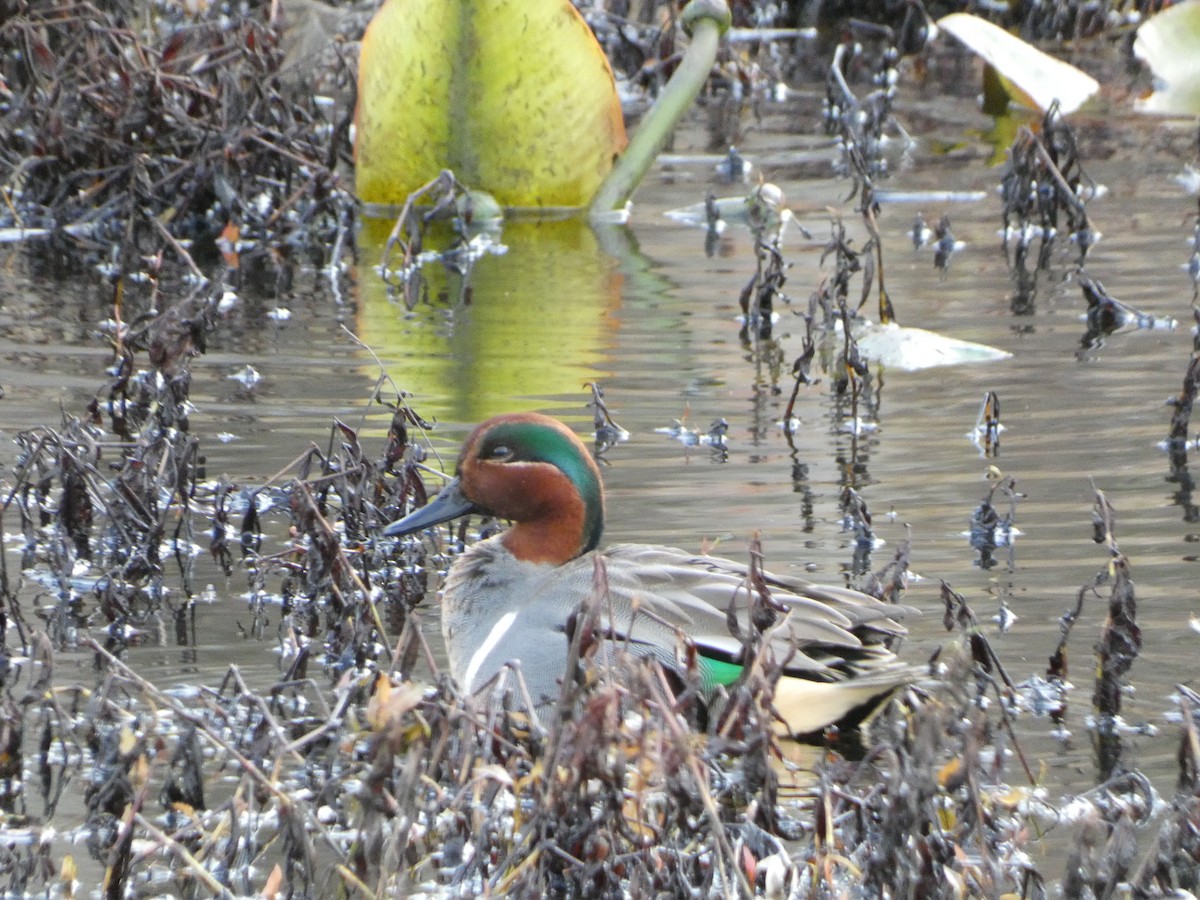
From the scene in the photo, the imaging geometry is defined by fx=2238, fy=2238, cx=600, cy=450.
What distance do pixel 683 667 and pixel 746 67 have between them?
11402 mm

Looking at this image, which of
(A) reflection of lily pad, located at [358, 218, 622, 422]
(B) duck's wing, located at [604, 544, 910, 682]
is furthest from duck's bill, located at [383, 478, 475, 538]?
(A) reflection of lily pad, located at [358, 218, 622, 422]

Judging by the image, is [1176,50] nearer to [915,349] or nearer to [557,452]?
[915,349]

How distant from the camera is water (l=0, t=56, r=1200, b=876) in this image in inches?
213

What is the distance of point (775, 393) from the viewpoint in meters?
7.83

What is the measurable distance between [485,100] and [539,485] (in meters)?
5.96

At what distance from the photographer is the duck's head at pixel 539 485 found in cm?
503

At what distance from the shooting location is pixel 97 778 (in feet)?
13.5

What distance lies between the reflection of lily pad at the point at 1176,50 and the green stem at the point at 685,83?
2.54m

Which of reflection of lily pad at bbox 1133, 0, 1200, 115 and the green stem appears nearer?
Result: the green stem

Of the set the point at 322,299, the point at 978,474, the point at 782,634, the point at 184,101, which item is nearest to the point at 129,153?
the point at 184,101

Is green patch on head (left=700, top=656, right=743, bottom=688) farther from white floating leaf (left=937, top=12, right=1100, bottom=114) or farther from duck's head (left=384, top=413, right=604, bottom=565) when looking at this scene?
white floating leaf (left=937, top=12, right=1100, bottom=114)

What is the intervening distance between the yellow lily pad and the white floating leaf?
8.12ft

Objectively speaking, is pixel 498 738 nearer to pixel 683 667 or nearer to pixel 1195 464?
pixel 683 667

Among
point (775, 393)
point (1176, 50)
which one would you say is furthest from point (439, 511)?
point (1176, 50)
